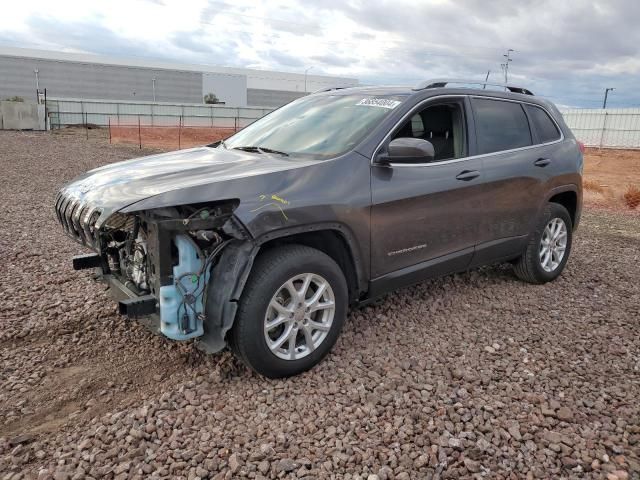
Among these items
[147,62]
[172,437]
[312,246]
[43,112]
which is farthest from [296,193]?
[147,62]

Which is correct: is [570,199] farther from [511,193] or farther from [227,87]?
[227,87]

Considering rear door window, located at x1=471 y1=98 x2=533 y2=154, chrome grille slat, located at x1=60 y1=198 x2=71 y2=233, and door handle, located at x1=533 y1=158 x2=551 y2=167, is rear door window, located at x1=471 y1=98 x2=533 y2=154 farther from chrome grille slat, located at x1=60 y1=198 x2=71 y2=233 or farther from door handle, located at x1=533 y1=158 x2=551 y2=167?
chrome grille slat, located at x1=60 y1=198 x2=71 y2=233

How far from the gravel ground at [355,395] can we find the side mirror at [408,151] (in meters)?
1.37

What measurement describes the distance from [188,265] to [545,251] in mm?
3759

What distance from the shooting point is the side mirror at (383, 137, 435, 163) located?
11.6ft

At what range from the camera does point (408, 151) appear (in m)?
3.55

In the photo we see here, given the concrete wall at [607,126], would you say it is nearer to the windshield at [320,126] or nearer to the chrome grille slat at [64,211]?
the windshield at [320,126]

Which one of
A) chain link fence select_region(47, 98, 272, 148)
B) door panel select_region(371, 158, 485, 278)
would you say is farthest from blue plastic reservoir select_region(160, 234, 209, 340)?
chain link fence select_region(47, 98, 272, 148)

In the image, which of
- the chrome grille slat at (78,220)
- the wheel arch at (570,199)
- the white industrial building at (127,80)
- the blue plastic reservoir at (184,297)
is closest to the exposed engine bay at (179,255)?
the blue plastic reservoir at (184,297)

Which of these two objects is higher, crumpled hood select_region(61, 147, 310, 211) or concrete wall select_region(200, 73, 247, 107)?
concrete wall select_region(200, 73, 247, 107)

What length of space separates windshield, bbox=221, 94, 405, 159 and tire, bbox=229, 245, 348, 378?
82cm

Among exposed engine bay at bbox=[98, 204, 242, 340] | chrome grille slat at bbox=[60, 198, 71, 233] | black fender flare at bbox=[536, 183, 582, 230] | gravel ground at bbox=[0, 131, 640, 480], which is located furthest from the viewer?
black fender flare at bbox=[536, 183, 582, 230]

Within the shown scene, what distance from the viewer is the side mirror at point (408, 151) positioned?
3547 millimetres

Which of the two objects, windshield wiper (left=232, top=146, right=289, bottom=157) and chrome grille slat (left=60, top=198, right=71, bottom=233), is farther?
windshield wiper (left=232, top=146, right=289, bottom=157)
